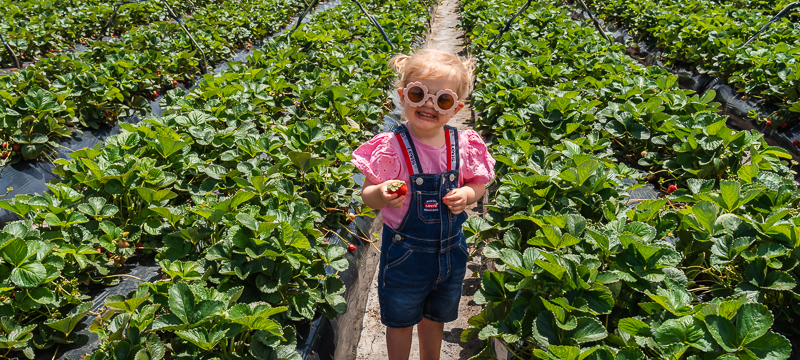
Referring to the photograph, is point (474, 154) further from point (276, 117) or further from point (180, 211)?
point (276, 117)

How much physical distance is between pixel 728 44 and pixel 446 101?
15.9ft

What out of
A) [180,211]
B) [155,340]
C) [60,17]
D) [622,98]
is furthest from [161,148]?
[60,17]

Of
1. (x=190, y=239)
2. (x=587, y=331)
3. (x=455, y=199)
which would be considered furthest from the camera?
(x=190, y=239)

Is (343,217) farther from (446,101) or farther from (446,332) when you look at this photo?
(446,101)

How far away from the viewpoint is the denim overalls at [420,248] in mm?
1925

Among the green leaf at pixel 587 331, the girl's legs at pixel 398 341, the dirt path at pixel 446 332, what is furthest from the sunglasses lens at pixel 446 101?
the dirt path at pixel 446 332

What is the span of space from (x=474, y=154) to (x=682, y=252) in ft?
3.21

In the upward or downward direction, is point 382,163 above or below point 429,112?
below

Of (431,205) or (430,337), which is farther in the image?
(430,337)

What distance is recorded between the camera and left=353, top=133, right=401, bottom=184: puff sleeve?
75.2 inches

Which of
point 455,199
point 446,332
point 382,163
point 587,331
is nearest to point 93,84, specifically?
point 382,163

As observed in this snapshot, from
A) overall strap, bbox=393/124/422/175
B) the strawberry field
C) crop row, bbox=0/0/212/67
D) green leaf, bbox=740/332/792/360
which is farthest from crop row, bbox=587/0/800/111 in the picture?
crop row, bbox=0/0/212/67

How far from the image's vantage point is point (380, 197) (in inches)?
72.5

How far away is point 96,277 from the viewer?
2338mm
